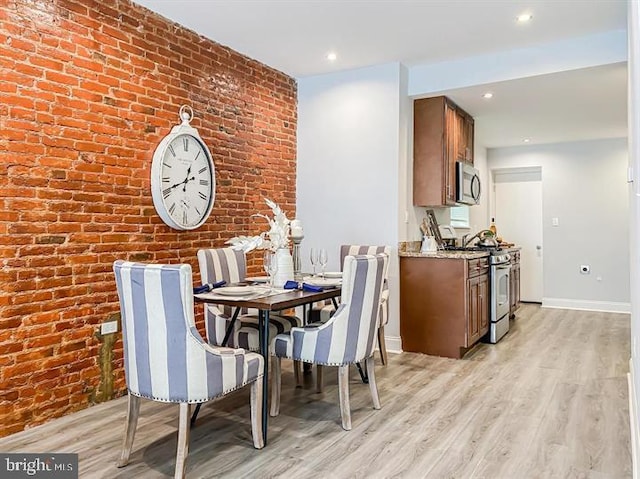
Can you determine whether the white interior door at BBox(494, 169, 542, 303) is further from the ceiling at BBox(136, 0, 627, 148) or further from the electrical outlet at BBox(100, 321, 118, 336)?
the electrical outlet at BBox(100, 321, 118, 336)

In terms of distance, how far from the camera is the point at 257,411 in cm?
251

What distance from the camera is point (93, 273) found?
10.2 ft

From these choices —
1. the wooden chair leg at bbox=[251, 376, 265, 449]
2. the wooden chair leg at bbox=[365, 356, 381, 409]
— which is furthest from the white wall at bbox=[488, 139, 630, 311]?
the wooden chair leg at bbox=[251, 376, 265, 449]

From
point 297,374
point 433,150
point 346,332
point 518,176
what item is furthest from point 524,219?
point 346,332

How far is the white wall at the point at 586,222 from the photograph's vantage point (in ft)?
22.5

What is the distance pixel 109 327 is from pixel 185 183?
46.5 inches

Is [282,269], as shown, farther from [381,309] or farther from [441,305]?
[441,305]

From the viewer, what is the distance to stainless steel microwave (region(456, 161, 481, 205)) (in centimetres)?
524

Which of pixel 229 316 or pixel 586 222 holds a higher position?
pixel 586 222

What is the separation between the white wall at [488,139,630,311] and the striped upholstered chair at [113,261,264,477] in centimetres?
638

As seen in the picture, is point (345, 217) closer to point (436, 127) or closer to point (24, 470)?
point (436, 127)

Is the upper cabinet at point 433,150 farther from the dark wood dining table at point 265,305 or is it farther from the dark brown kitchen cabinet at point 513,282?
the dark wood dining table at point 265,305

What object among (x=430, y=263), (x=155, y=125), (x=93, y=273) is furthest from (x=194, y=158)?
(x=430, y=263)

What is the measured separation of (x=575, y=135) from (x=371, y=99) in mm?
3707
